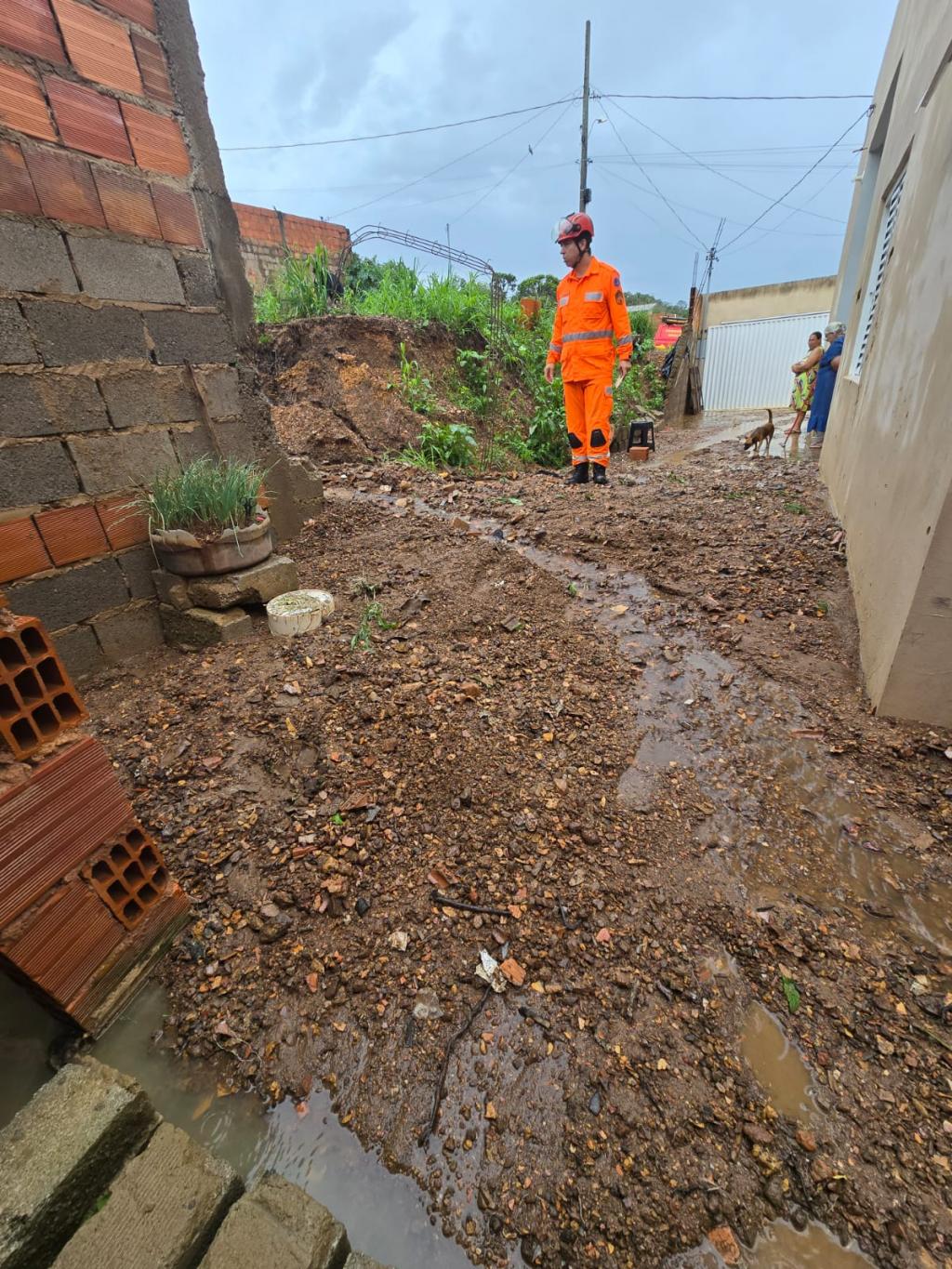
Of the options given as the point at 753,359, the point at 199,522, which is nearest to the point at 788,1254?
the point at 199,522

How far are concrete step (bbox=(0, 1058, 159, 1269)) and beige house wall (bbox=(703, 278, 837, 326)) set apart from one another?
17.4 metres

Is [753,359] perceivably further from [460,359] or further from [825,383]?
[460,359]

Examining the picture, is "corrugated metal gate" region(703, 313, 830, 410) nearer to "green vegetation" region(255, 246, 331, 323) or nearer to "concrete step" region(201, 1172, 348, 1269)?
"green vegetation" region(255, 246, 331, 323)

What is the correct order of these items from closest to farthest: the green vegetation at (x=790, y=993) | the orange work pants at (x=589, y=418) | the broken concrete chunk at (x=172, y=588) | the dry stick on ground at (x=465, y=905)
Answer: the green vegetation at (x=790, y=993), the dry stick on ground at (x=465, y=905), the broken concrete chunk at (x=172, y=588), the orange work pants at (x=589, y=418)

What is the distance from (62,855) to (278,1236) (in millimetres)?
838

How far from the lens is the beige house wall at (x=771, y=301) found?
13.3m

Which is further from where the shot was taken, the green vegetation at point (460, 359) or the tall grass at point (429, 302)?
the tall grass at point (429, 302)

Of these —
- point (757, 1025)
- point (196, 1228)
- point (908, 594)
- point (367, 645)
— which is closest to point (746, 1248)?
point (757, 1025)

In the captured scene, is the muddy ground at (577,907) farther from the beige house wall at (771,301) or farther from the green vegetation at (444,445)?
the beige house wall at (771,301)

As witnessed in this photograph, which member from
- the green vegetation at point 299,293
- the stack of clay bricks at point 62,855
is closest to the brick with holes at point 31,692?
the stack of clay bricks at point 62,855

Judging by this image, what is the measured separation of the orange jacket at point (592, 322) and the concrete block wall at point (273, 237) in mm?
6110

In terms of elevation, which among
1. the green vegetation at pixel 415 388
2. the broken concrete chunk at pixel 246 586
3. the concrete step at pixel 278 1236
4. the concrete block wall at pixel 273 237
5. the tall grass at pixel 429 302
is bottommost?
the concrete step at pixel 278 1236

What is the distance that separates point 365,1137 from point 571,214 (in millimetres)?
5945

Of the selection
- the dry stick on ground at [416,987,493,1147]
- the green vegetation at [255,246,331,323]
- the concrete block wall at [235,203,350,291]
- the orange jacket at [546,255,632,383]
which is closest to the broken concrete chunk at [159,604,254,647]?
the dry stick on ground at [416,987,493,1147]
